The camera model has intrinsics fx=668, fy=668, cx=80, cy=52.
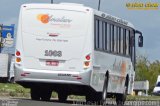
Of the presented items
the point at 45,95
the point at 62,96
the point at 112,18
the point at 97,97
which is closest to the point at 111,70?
the point at 97,97

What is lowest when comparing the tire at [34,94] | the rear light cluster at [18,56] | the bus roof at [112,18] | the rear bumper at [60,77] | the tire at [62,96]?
the tire at [62,96]

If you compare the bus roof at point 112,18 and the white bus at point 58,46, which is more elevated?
the bus roof at point 112,18

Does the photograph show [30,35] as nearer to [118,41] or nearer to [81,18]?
[81,18]

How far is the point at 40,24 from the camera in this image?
22.9m

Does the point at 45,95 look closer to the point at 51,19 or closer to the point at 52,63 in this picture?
the point at 52,63

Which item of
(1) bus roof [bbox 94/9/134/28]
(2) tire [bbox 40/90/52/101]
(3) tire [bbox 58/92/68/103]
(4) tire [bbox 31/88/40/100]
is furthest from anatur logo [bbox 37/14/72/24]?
(3) tire [bbox 58/92/68/103]

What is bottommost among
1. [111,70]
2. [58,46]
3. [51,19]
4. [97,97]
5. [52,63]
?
[97,97]

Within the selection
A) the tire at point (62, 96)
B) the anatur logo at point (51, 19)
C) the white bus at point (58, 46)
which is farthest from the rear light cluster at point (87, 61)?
the tire at point (62, 96)

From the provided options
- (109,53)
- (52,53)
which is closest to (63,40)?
(52,53)

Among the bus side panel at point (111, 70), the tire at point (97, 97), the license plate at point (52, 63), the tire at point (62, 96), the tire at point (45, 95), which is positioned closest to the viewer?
the license plate at point (52, 63)

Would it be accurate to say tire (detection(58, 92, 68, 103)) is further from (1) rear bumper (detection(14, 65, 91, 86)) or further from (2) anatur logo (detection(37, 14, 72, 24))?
(2) anatur logo (detection(37, 14, 72, 24))

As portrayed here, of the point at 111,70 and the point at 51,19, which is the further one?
the point at 111,70

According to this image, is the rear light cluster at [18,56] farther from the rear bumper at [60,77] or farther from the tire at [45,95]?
the tire at [45,95]

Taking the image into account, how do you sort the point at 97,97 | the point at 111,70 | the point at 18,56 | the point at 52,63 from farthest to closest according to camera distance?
the point at 111,70, the point at 97,97, the point at 18,56, the point at 52,63
